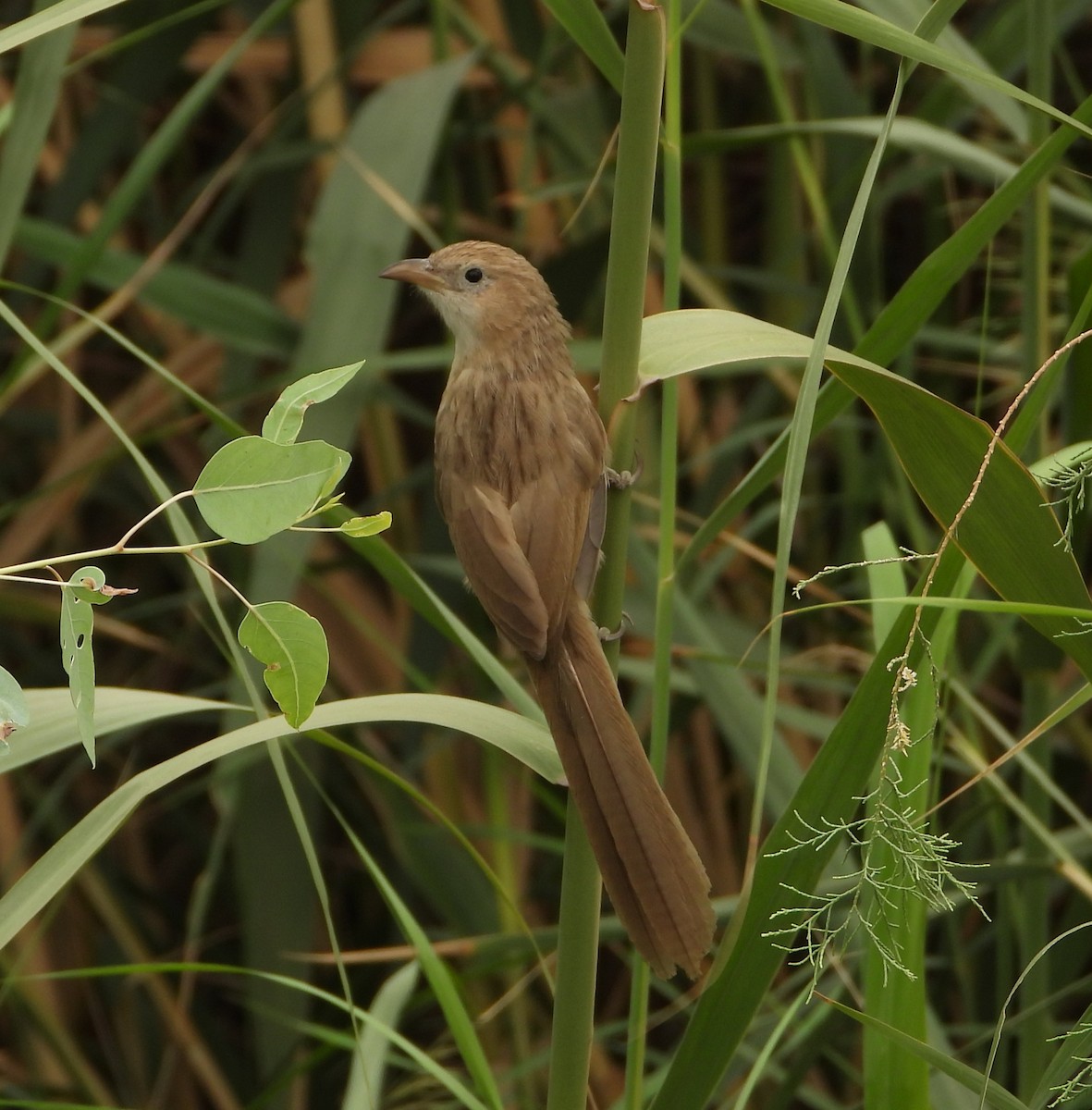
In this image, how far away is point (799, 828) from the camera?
3.42 ft

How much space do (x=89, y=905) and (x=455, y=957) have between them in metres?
0.81

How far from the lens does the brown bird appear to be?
1.05 meters

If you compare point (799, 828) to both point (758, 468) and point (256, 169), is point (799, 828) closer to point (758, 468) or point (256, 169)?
point (758, 468)

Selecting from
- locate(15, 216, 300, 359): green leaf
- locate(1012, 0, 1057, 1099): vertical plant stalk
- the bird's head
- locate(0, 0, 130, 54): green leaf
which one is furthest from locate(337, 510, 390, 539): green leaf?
locate(15, 216, 300, 359): green leaf

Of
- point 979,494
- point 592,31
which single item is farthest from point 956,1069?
point 592,31

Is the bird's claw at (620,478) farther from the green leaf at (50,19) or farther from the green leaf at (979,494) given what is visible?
the green leaf at (50,19)

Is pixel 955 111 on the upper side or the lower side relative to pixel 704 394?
upper

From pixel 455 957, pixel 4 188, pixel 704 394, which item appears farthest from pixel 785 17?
pixel 455 957

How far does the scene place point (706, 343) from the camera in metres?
1.07

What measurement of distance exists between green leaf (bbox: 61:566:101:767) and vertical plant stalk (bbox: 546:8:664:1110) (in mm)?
419

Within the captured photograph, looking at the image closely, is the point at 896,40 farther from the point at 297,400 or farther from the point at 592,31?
the point at 297,400

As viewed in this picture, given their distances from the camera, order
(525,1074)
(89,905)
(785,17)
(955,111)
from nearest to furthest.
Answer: (525,1074) < (955,111) < (785,17) < (89,905)

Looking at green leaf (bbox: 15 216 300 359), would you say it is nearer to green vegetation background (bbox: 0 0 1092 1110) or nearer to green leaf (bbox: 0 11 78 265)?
green vegetation background (bbox: 0 0 1092 1110)

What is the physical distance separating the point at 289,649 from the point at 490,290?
108cm
